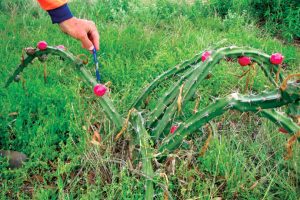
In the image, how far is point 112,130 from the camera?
2.55m

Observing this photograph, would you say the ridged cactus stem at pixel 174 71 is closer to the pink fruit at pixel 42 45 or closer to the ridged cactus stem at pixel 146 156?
the ridged cactus stem at pixel 146 156

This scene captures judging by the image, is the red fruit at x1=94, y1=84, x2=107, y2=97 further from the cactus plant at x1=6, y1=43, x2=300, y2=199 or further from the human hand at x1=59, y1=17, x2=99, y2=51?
the human hand at x1=59, y1=17, x2=99, y2=51

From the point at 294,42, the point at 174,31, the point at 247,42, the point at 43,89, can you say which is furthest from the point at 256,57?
the point at 294,42

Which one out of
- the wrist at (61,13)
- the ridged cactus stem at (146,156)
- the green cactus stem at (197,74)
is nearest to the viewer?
the ridged cactus stem at (146,156)

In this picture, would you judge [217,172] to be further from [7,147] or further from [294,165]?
[7,147]

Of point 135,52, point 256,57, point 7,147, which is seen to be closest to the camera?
point 256,57

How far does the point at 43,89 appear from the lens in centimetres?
316

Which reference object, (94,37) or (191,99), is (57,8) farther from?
(191,99)

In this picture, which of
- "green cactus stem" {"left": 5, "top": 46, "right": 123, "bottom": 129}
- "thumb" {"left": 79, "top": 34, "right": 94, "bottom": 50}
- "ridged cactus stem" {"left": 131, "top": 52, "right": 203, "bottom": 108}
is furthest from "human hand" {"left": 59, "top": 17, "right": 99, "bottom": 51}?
"ridged cactus stem" {"left": 131, "top": 52, "right": 203, "bottom": 108}

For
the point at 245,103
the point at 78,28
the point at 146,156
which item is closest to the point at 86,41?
the point at 78,28

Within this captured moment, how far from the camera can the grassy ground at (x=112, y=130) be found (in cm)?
241

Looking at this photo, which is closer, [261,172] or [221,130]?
[261,172]

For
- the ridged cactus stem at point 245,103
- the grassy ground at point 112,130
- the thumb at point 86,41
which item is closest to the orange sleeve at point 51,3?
the thumb at point 86,41

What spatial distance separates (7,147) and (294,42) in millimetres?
3298
